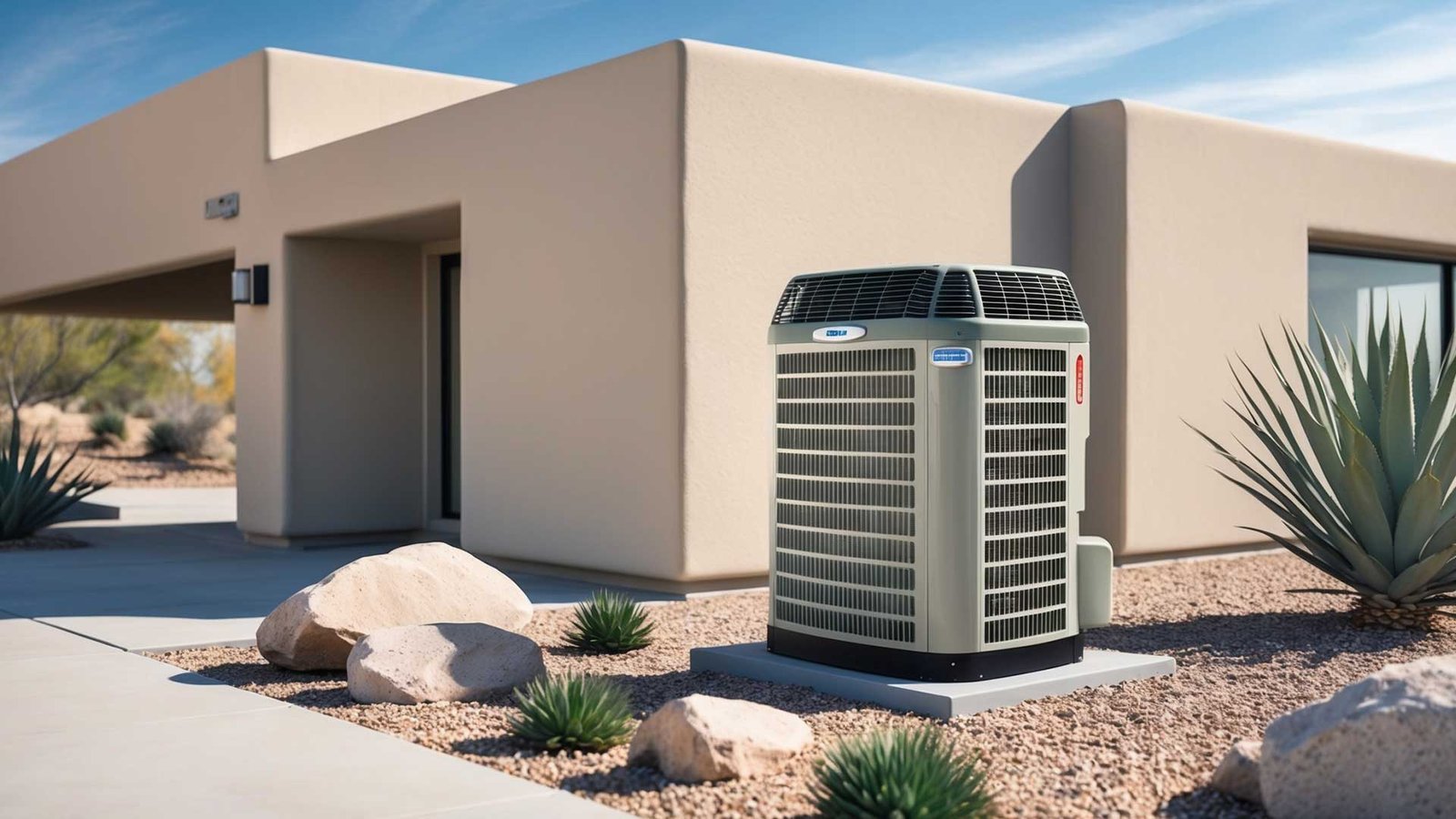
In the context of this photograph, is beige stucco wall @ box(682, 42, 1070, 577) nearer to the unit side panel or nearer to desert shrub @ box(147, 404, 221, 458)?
the unit side panel

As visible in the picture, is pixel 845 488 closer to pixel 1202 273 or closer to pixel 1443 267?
pixel 1202 273

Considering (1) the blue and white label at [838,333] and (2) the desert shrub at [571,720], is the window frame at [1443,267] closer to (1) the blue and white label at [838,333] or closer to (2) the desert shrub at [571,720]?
(1) the blue and white label at [838,333]

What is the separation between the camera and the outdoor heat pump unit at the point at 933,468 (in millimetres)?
5945

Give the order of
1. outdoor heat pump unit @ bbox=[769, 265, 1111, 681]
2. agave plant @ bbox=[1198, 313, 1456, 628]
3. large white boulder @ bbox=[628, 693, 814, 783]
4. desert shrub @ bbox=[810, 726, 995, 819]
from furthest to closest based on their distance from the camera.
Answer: agave plant @ bbox=[1198, 313, 1456, 628] < outdoor heat pump unit @ bbox=[769, 265, 1111, 681] < large white boulder @ bbox=[628, 693, 814, 783] < desert shrub @ bbox=[810, 726, 995, 819]

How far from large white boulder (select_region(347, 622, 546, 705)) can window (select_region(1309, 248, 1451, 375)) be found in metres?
9.11

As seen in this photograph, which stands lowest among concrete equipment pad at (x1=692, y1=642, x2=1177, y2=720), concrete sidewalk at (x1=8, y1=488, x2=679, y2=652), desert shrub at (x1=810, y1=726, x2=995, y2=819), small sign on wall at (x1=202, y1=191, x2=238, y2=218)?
concrete sidewalk at (x1=8, y1=488, x2=679, y2=652)

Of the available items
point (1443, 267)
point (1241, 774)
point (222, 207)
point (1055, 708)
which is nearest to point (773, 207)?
point (1055, 708)

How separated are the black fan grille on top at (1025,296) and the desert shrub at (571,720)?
223cm

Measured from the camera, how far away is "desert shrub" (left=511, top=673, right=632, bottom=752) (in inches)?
202

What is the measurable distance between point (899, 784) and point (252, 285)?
10368 mm

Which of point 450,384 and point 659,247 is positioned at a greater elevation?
point 659,247

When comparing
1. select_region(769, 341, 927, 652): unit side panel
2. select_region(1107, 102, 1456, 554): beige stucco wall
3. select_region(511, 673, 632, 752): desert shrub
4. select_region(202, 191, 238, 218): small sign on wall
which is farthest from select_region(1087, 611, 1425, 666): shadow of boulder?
select_region(202, 191, 238, 218): small sign on wall

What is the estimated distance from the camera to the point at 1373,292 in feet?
45.7

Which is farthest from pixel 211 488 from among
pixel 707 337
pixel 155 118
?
pixel 707 337
